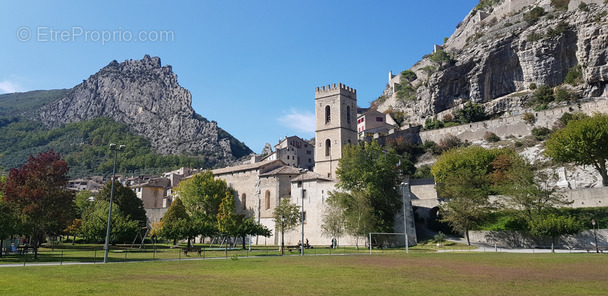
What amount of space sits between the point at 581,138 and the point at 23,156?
515 feet

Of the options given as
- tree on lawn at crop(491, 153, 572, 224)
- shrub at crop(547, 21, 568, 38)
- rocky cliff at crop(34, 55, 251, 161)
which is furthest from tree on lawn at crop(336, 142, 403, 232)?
rocky cliff at crop(34, 55, 251, 161)

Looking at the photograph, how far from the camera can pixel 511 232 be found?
4162 centimetres

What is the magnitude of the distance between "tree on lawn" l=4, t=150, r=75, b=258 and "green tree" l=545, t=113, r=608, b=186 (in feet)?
166

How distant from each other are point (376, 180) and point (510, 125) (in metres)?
37.8

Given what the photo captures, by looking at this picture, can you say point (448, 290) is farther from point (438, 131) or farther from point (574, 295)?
point (438, 131)

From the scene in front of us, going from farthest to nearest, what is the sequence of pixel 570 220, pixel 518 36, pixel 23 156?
pixel 23 156
pixel 518 36
pixel 570 220

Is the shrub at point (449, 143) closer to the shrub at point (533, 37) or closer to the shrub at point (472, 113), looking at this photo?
the shrub at point (472, 113)

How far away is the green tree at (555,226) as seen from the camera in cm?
3556

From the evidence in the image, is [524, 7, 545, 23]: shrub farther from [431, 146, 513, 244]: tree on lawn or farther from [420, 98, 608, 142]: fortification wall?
[431, 146, 513, 244]: tree on lawn

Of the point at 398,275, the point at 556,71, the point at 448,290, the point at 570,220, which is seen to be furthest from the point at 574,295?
the point at 556,71

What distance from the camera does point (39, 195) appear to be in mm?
30875

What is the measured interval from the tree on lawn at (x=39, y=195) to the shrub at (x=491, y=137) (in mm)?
63457

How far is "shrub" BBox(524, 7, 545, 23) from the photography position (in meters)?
83.2

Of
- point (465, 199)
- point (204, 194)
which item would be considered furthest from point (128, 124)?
point (465, 199)
